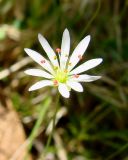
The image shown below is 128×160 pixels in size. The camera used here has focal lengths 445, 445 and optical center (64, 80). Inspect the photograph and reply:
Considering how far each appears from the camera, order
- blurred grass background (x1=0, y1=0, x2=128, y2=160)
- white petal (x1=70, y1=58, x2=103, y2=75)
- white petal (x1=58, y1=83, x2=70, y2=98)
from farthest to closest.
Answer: blurred grass background (x1=0, y1=0, x2=128, y2=160) → white petal (x1=70, y1=58, x2=103, y2=75) → white petal (x1=58, y1=83, x2=70, y2=98)

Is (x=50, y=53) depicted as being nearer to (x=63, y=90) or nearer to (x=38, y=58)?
(x=38, y=58)

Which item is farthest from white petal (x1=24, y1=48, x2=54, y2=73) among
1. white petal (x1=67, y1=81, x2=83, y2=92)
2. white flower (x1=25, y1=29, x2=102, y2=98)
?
white petal (x1=67, y1=81, x2=83, y2=92)

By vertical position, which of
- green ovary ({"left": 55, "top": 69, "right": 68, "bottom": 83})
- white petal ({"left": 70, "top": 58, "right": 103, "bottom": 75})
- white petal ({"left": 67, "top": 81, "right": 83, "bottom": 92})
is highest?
green ovary ({"left": 55, "top": 69, "right": 68, "bottom": 83})

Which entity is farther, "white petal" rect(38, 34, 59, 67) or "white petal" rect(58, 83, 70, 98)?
"white petal" rect(38, 34, 59, 67)

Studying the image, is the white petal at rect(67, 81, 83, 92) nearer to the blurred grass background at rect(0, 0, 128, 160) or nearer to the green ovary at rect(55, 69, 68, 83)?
the green ovary at rect(55, 69, 68, 83)

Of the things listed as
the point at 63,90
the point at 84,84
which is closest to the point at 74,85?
the point at 63,90

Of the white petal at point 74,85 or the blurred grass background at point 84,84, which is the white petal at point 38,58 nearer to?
the white petal at point 74,85
